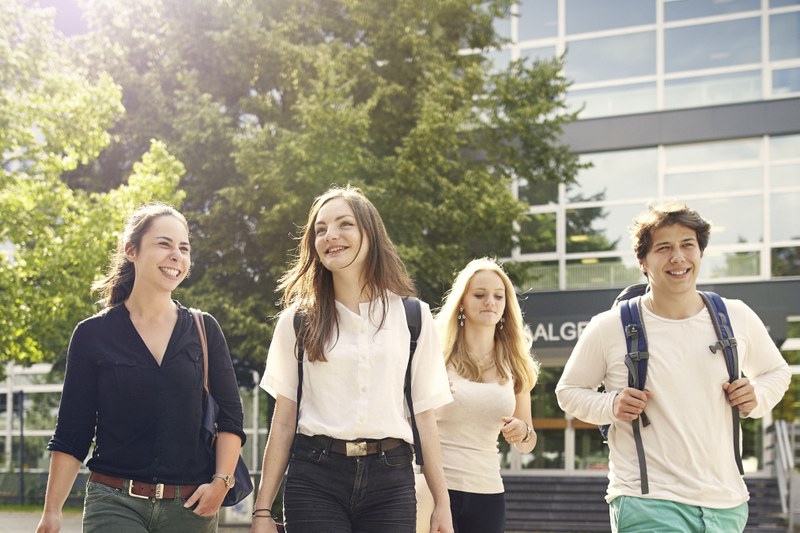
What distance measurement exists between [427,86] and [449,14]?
1.92 m

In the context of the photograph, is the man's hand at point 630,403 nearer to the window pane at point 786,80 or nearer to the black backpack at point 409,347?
the black backpack at point 409,347

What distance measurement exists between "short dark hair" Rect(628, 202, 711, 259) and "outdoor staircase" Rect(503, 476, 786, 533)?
14.8m

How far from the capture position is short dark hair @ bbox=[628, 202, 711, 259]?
15.9 ft

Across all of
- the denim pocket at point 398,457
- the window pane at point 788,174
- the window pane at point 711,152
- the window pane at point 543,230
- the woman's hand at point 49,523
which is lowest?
the woman's hand at point 49,523

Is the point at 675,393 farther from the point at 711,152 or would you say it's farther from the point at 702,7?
the point at 702,7

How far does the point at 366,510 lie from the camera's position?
417 cm

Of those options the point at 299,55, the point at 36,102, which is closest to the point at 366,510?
the point at 36,102

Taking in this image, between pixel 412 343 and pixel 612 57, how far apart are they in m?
20.8

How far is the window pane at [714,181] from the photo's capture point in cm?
2292

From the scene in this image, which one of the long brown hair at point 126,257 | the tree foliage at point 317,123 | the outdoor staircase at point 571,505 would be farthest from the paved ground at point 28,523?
the long brown hair at point 126,257

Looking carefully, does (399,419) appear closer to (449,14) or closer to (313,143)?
(313,143)

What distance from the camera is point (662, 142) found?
23391 mm

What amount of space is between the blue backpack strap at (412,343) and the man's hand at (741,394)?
1.37m

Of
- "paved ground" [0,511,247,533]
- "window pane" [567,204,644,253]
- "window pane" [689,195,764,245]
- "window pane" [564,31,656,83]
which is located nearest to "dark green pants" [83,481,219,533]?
"paved ground" [0,511,247,533]
